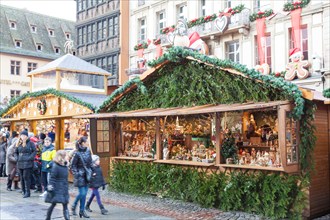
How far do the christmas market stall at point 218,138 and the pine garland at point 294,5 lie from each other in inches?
385

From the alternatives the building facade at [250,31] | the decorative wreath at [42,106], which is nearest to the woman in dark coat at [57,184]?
the decorative wreath at [42,106]

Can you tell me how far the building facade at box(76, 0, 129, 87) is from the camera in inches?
1121

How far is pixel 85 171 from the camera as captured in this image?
8.66m

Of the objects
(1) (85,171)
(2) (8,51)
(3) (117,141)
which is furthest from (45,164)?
(2) (8,51)

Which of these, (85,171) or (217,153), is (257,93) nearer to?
(217,153)

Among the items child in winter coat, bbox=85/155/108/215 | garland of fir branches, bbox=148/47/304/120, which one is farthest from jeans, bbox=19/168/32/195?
garland of fir branches, bbox=148/47/304/120

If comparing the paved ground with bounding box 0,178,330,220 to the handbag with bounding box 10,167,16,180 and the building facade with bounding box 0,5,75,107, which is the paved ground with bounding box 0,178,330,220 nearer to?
the handbag with bounding box 10,167,16,180

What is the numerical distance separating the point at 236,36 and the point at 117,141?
11163 mm

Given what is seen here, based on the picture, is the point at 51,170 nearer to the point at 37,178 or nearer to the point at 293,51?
the point at 37,178

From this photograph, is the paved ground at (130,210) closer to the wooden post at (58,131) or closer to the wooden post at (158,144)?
the wooden post at (158,144)

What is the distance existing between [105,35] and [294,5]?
15412 mm

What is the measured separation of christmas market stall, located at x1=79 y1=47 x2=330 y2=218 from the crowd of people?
1.61 metres

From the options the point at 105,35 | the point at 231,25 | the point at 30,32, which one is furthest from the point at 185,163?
the point at 30,32

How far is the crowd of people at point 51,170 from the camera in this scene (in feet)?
25.6
